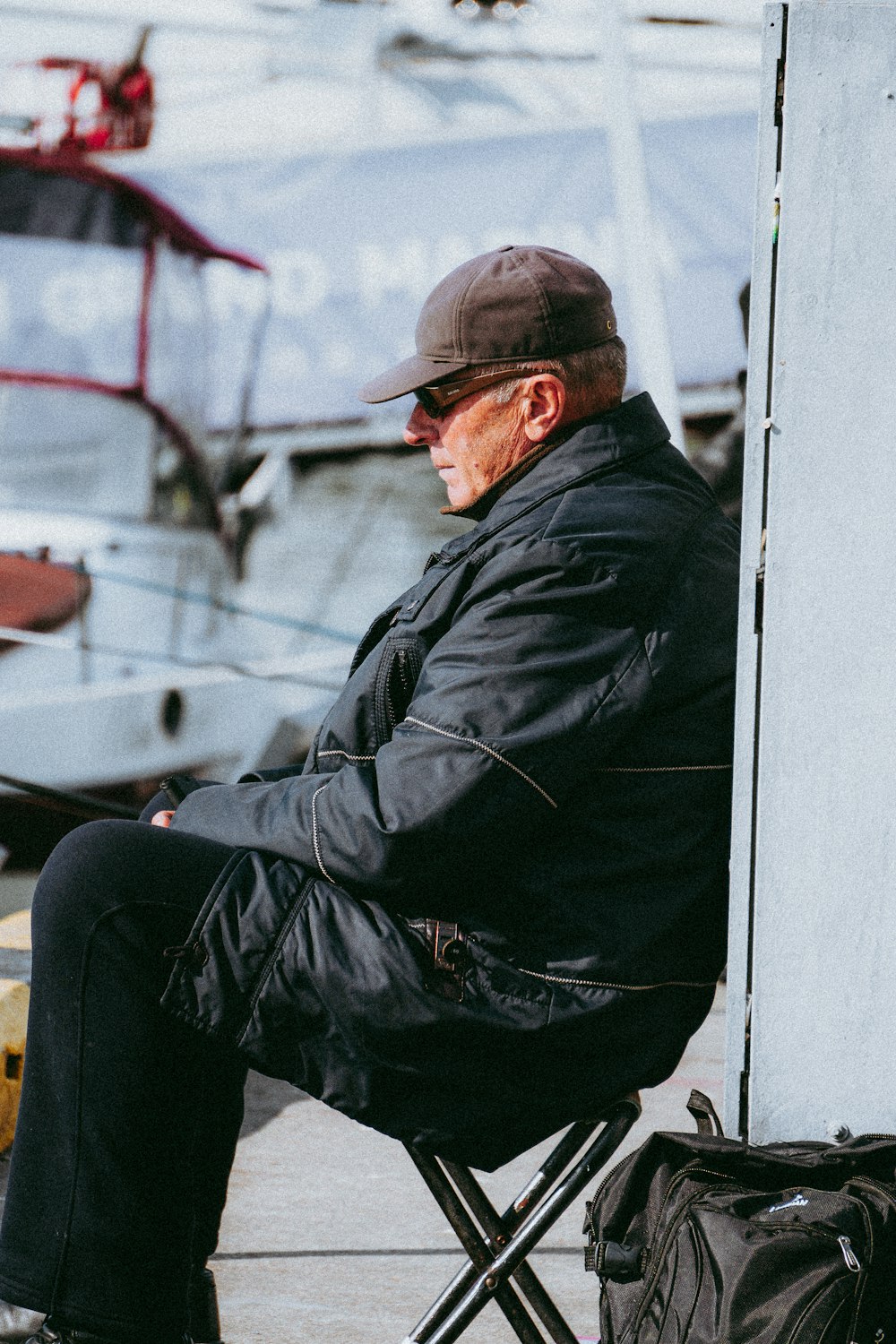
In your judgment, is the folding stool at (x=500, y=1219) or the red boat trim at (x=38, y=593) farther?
the red boat trim at (x=38, y=593)

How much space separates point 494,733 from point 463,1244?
23.8 inches

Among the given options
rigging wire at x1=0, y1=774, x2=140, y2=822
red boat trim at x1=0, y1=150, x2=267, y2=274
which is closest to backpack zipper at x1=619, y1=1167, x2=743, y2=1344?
rigging wire at x1=0, y1=774, x2=140, y2=822

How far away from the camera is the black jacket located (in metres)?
1.64

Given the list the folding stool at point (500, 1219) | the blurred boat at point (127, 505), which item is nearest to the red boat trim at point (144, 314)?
the blurred boat at point (127, 505)

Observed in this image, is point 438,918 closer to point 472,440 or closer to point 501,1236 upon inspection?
point 501,1236

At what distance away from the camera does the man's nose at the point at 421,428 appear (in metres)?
1.94

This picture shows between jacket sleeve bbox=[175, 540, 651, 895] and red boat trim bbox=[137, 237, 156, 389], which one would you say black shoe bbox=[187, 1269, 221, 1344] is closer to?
jacket sleeve bbox=[175, 540, 651, 895]

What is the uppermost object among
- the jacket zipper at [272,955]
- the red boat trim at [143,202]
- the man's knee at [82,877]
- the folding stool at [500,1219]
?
the red boat trim at [143,202]

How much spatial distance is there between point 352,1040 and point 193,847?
0.29 meters

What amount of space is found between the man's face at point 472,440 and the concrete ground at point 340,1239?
1.27m

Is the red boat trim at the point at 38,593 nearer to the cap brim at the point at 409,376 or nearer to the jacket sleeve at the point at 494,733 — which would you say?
the cap brim at the point at 409,376

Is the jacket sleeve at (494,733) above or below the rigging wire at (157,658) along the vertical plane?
above

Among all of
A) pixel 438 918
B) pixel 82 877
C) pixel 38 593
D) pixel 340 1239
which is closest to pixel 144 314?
pixel 38 593

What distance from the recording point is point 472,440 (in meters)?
1.91
